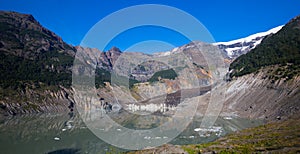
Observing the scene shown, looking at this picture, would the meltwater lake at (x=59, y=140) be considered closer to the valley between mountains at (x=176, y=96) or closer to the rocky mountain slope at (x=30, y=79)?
the valley between mountains at (x=176, y=96)

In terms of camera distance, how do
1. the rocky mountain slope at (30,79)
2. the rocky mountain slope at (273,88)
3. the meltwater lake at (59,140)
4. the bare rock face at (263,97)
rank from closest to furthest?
the meltwater lake at (59,140), the bare rock face at (263,97), the rocky mountain slope at (273,88), the rocky mountain slope at (30,79)

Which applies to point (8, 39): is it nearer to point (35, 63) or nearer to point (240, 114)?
point (35, 63)

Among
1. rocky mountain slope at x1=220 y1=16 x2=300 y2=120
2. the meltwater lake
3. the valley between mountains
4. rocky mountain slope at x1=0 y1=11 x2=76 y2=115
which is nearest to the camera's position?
the valley between mountains

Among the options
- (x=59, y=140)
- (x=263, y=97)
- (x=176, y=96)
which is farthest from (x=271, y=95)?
(x=176, y=96)

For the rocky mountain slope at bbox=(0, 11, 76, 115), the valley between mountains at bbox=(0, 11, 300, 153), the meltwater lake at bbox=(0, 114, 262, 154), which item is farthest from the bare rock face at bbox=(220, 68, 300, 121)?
the rocky mountain slope at bbox=(0, 11, 76, 115)

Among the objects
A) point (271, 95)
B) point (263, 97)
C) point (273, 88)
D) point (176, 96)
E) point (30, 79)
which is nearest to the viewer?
point (271, 95)

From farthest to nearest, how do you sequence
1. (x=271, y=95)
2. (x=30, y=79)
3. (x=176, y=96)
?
(x=30, y=79) → (x=176, y=96) → (x=271, y=95)

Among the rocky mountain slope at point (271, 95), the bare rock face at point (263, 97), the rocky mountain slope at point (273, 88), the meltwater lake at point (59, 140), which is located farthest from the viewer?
the rocky mountain slope at point (273, 88)

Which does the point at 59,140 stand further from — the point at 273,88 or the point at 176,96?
the point at 176,96

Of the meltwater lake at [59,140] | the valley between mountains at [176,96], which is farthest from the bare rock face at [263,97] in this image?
the meltwater lake at [59,140]

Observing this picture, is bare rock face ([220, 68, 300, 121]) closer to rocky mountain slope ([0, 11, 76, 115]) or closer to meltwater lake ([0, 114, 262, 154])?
meltwater lake ([0, 114, 262, 154])

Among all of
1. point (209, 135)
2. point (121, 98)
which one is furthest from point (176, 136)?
point (121, 98)
